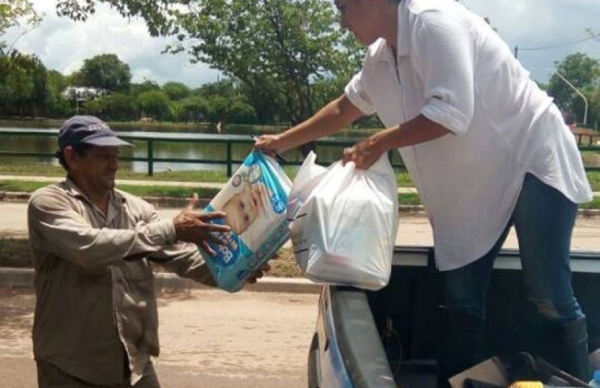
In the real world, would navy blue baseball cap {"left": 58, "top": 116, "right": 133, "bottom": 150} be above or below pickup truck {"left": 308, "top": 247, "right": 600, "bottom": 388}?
above

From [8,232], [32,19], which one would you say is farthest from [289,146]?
[32,19]

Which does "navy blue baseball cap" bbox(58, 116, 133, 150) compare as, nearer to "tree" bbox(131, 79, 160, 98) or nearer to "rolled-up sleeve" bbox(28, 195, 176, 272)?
"rolled-up sleeve" bbox(28, 195, 176, 272)

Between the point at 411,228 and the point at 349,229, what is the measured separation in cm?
1058

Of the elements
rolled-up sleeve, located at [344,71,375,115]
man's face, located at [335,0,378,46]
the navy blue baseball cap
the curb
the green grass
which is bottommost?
the green grass

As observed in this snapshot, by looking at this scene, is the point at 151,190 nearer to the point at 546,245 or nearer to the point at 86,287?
the point at 86,287

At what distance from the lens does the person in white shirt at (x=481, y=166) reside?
2598 mm

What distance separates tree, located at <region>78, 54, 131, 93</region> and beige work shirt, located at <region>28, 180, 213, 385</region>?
84.8ft

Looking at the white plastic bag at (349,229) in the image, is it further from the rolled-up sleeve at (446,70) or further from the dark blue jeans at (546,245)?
the dark blue jeans at (546,245)

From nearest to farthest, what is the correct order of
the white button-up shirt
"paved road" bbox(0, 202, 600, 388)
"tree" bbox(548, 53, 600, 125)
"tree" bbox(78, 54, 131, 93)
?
the white button-up shirt, "paved road" bbox(0, 202, 600, 388), "tree" bbox(78, 54, 131, 93), "tree" bbox(548, 53, 600, 125)

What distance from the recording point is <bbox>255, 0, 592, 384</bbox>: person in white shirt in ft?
8.52

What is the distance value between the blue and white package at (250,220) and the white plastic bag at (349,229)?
0.36 m

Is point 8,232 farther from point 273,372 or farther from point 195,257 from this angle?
point 195,257

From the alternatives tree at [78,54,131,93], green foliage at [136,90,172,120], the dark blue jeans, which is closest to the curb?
the dark blue jeans

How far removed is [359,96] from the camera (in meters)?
3.19
